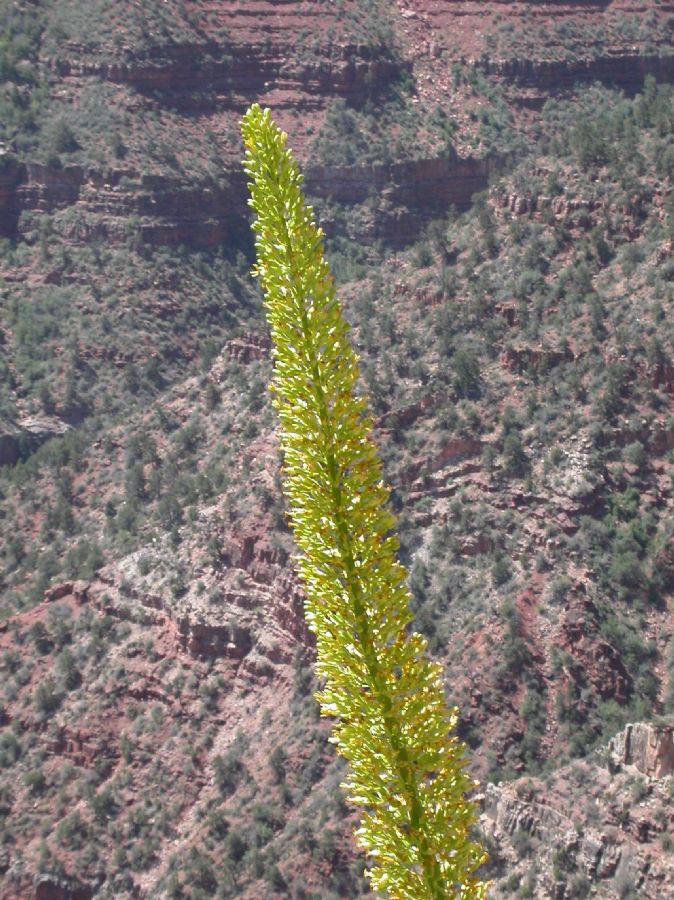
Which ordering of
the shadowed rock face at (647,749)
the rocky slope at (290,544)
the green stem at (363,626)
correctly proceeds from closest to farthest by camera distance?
the green stem at (363,626)
the shadowed rock face at (647,749)
the rocky slope at (290,544)

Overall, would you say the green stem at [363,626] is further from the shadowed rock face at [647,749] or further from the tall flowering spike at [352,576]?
the shadowed rock face at [647,749]

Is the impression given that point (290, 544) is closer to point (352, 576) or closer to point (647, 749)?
point (647, 749)

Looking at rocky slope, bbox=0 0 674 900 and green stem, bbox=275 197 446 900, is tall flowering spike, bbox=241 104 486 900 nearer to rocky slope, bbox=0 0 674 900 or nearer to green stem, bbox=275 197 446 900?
green stem, bbox=275 197 446 900

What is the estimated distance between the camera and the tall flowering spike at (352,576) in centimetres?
1178

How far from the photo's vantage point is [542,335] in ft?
184

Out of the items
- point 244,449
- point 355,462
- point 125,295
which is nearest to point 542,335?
point 244,449

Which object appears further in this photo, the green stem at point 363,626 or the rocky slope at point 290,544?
the rocky slope at point 290,544

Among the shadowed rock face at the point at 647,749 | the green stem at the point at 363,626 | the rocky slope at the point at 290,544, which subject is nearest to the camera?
the green stem at the point at 363,626

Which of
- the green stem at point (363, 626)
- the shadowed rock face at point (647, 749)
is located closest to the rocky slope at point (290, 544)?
the shadowed rock face at point (647, 749)

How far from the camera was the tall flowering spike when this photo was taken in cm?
1178

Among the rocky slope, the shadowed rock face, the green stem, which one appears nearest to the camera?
the green stem

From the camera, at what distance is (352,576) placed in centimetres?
1188

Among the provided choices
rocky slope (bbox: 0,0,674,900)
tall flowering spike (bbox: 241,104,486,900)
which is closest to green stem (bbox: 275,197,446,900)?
tall flowering spike (bbox: 241,104,486,900)

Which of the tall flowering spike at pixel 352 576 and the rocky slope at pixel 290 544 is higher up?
the tall flowering spike at pixel 352 576
